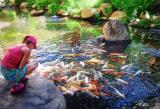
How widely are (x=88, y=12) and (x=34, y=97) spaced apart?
52.4ft

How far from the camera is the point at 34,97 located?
7.45 meters

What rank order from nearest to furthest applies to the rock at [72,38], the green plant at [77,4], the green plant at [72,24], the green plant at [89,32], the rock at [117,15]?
the rock at [72,38] → the green plant at [89,32] → the green plant at [72,24] → the rock at [117,15] → the green plant at [77,4]

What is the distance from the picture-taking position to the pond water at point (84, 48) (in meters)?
9.61

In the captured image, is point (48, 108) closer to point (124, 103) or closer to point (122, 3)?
point (124, 103)

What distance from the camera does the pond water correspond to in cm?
961

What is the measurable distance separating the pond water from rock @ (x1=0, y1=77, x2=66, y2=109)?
6.40 ft

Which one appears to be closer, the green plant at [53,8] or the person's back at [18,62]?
the person's back at [18,62]

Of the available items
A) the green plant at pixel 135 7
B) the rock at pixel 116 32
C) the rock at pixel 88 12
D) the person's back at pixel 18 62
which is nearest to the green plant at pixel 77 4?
the rock at pixel 88 12

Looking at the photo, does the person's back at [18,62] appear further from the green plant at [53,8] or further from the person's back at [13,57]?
the green plant at [53,8]

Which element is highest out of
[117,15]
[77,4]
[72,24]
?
[77,4]

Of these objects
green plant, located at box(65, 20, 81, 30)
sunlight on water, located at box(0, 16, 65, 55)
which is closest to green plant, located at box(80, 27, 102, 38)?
green plant, located at box(65, 20, 81, 30)

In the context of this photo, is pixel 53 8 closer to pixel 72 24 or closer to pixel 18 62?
pixel 72 24

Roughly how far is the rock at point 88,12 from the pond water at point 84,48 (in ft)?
3.55

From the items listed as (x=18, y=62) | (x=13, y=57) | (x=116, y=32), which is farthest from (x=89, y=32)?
(x=13, y=57)
